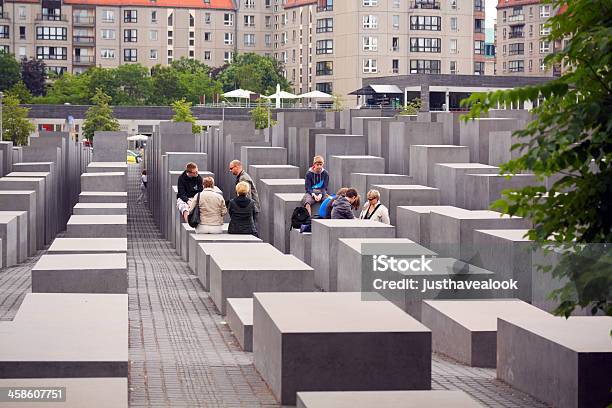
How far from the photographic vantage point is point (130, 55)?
15938 cm

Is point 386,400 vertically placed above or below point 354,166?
below

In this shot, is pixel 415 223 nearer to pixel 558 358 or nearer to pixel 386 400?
pixel 558 358

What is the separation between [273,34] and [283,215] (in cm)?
14249

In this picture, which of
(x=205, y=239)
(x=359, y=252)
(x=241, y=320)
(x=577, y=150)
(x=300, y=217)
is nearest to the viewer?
(x=577, y=150)

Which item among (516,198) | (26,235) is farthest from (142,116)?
(516,198)

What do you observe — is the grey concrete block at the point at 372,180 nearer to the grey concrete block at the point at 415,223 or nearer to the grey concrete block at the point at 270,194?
the grey concrete block at the point at 270,194

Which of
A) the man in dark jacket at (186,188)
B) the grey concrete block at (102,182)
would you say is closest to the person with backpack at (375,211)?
the man in dark jacket at (186,188)

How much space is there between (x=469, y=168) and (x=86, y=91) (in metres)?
113

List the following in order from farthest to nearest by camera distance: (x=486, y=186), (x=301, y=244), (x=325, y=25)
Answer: (x=325, y=25)
(x=301, y=244)
(x=486, y=186)

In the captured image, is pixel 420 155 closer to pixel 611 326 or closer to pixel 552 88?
pixel 611 326

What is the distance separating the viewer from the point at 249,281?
51.1 feet

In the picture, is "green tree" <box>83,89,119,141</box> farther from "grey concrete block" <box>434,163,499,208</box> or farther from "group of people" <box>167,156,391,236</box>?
"group of people" <box>167,156,391,236</box>

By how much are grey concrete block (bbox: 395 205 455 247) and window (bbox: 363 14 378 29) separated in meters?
118

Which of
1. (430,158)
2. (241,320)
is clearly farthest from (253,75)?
(241,320)
